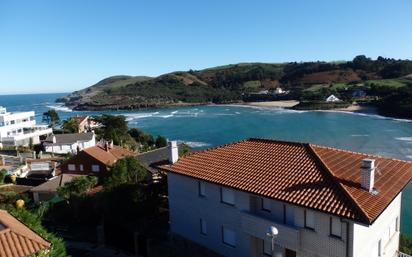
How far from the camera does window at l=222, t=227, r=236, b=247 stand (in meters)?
17.6

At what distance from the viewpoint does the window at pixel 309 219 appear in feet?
47.2

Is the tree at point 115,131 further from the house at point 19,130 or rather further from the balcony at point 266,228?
the balcony at point 266,228

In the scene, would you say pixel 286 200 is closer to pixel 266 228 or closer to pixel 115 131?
pixel 266 228

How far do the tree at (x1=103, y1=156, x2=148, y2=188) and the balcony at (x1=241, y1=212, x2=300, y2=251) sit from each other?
994 centimetres

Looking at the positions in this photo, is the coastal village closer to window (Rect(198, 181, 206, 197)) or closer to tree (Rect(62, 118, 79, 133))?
window (Rect(198, 181, 206, 197))

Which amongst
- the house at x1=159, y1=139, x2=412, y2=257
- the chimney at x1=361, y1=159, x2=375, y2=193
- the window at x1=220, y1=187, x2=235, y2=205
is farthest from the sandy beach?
the chimney at x1=361, y1=159, x2=375, y2=193

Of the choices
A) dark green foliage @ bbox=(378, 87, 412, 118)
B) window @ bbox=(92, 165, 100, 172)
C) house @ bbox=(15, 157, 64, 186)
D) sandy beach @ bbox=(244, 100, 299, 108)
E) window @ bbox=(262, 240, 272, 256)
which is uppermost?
window @ bbox=(262, 240, 272, 256)

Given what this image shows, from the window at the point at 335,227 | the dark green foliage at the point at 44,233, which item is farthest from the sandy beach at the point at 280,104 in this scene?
the window at the point at 335,227

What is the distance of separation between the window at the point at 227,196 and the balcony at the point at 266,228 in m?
1.10

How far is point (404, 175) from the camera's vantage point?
16875 millimetres

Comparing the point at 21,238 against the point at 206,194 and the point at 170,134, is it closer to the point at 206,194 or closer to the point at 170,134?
the point at 206,194

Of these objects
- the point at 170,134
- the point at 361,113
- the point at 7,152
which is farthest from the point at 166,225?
the point at 361,113

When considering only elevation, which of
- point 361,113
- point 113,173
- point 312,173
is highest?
point 312,173

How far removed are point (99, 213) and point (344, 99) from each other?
485 ft
